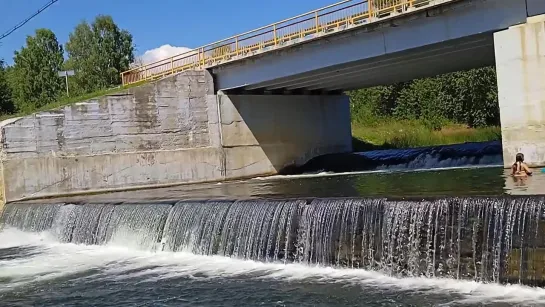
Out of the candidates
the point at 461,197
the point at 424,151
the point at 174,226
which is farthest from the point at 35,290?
the point at 424,151

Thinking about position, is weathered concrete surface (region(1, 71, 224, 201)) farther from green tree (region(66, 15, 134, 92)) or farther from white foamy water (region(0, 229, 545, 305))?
green tree (region(66, 15, 134, 92))

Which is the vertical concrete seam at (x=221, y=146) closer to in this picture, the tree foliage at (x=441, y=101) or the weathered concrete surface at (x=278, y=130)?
the weathered concrete surface at (x=278, y=130)

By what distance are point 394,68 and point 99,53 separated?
1703 inches

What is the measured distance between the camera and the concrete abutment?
25.9m

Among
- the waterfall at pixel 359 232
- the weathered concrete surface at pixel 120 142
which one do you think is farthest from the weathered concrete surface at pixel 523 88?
the weathered concrete surface at pixel 120 142

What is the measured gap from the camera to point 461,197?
11500 mm

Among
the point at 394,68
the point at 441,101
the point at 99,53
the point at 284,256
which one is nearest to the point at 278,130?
the point at 394,68

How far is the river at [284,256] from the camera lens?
10593 mm

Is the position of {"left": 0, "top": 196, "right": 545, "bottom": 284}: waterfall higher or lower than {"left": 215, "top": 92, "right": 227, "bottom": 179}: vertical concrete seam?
lower

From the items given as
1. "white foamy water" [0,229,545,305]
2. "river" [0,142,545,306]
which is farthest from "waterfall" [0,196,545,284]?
"white foamy water" [0,229,545,305]

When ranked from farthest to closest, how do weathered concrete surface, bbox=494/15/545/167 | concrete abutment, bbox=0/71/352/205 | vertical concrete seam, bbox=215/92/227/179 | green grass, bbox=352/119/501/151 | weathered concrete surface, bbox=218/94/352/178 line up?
green grass, bbox=352/119/501/151, weathered concrete surface, bbox=218/94/352/178, vertical concrete seam, bbox=215/92/227/179, concrete abutment, bbox=0/71/352/205, weathered concrete surface, bbox=494/15/545/167

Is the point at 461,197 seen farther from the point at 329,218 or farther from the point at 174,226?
the point at 174,226

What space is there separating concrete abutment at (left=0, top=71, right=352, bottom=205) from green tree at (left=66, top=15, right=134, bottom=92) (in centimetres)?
3254

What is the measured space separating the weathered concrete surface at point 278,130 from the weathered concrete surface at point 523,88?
14910 mm
